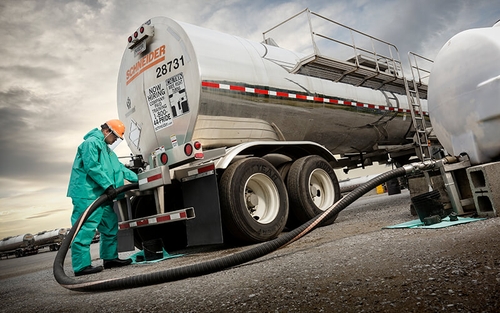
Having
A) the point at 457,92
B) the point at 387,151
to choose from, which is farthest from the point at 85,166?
the point at 387,151

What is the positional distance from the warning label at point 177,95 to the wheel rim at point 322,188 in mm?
2117

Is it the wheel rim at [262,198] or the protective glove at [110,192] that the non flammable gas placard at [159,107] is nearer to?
the protective glove at [110,192]

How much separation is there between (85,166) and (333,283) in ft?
11.7

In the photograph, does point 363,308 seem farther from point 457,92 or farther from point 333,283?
point 457,92

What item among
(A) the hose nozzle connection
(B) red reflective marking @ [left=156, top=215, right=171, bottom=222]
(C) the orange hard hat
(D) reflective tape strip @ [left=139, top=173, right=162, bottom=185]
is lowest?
(B) red reflective marking @ [left=156, top=215, right=171, bottom=222]

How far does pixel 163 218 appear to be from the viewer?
4230 mm

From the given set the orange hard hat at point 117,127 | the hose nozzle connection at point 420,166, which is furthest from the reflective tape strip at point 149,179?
the hose nozzle connection at point 420,166

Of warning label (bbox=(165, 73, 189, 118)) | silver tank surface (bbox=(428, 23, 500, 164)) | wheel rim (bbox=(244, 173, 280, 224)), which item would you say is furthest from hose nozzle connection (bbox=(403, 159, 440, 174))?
warning label (bbox=(165, 73, 189, 118))

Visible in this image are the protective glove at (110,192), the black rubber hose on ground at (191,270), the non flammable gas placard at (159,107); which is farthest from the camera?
the non flammable gas placard at (159,107)

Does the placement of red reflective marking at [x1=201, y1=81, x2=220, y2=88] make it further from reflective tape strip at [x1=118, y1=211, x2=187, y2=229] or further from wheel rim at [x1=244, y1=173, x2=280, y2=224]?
reflective tape strip at [x1=118, y1=211, x2=187, y2=229]

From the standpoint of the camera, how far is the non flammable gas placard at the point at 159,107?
15.5ft

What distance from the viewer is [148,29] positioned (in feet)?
15.9

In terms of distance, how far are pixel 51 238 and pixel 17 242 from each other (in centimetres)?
268

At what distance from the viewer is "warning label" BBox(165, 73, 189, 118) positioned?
452 cm
